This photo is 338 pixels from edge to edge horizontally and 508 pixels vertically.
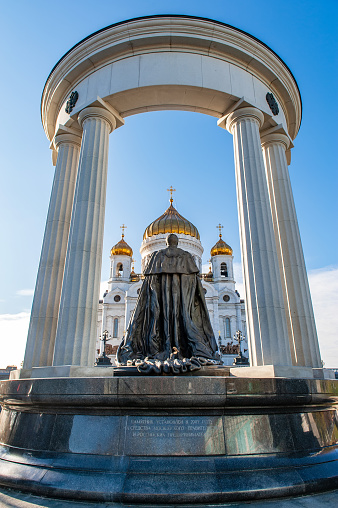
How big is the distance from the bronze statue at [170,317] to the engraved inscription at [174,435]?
1787 mm

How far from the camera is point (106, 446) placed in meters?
4.40

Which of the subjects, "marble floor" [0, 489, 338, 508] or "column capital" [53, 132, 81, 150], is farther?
"column capital" [53, 132, 81, 150]

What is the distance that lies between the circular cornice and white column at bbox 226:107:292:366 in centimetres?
215

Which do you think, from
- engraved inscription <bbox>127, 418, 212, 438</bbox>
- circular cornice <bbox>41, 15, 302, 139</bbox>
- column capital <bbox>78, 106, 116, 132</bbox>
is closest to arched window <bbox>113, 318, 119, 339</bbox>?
circular cornice <bbox>41, 15, 302, 139</bbox>

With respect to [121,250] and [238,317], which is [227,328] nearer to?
[238,317]

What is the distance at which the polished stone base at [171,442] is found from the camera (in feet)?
12.8

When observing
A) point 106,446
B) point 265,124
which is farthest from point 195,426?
point 265,124

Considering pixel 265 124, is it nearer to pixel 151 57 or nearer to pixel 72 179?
pixel 151 57

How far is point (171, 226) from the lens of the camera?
2057 inches

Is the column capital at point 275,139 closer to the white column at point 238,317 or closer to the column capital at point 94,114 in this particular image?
the column capital at point 94,114

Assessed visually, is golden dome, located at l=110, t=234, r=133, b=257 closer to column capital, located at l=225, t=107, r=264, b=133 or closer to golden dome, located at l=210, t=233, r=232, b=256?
golden dome, located at l=210, t=233, r=232, b=256

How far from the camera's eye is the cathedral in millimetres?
52000

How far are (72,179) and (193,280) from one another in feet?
22.2

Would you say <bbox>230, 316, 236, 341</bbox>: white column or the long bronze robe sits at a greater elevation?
<bbox>230, 316, 236, 341</bbox>: white column
